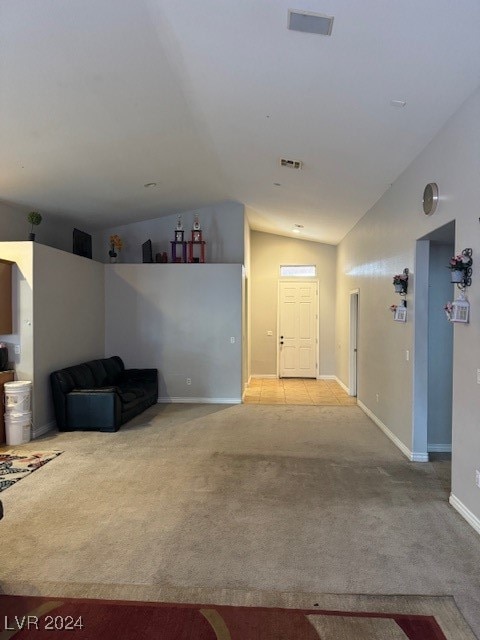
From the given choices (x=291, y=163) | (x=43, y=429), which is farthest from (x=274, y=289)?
(x=43, y=429)

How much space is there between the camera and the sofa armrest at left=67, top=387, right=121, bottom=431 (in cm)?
538

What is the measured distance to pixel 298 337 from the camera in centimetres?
995

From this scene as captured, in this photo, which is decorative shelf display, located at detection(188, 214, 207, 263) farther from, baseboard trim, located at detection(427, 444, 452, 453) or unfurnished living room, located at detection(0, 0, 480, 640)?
baseboard trim, located at detection(427, 444, 452, 453)

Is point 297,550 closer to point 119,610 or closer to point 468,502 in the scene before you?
point 119,610

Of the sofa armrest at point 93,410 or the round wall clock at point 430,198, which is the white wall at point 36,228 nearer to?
the sofa armrest at point 93,410

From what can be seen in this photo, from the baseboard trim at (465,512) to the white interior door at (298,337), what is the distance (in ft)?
21.6

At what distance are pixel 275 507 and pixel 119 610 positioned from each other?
147 cm

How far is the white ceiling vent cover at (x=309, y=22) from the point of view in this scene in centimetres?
250

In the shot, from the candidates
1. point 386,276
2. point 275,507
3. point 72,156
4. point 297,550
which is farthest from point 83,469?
point 386,276

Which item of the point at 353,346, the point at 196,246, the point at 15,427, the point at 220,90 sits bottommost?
the point at 15,427

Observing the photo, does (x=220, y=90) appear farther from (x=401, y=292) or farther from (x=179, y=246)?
(x=179, y=246)

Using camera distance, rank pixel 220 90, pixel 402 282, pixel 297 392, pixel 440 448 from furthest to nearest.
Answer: pixel 297 392, pixel 440 448, pixel 402 282, pixel 220 90

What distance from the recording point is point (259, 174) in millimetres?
5781

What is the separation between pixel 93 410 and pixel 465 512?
4.28m
